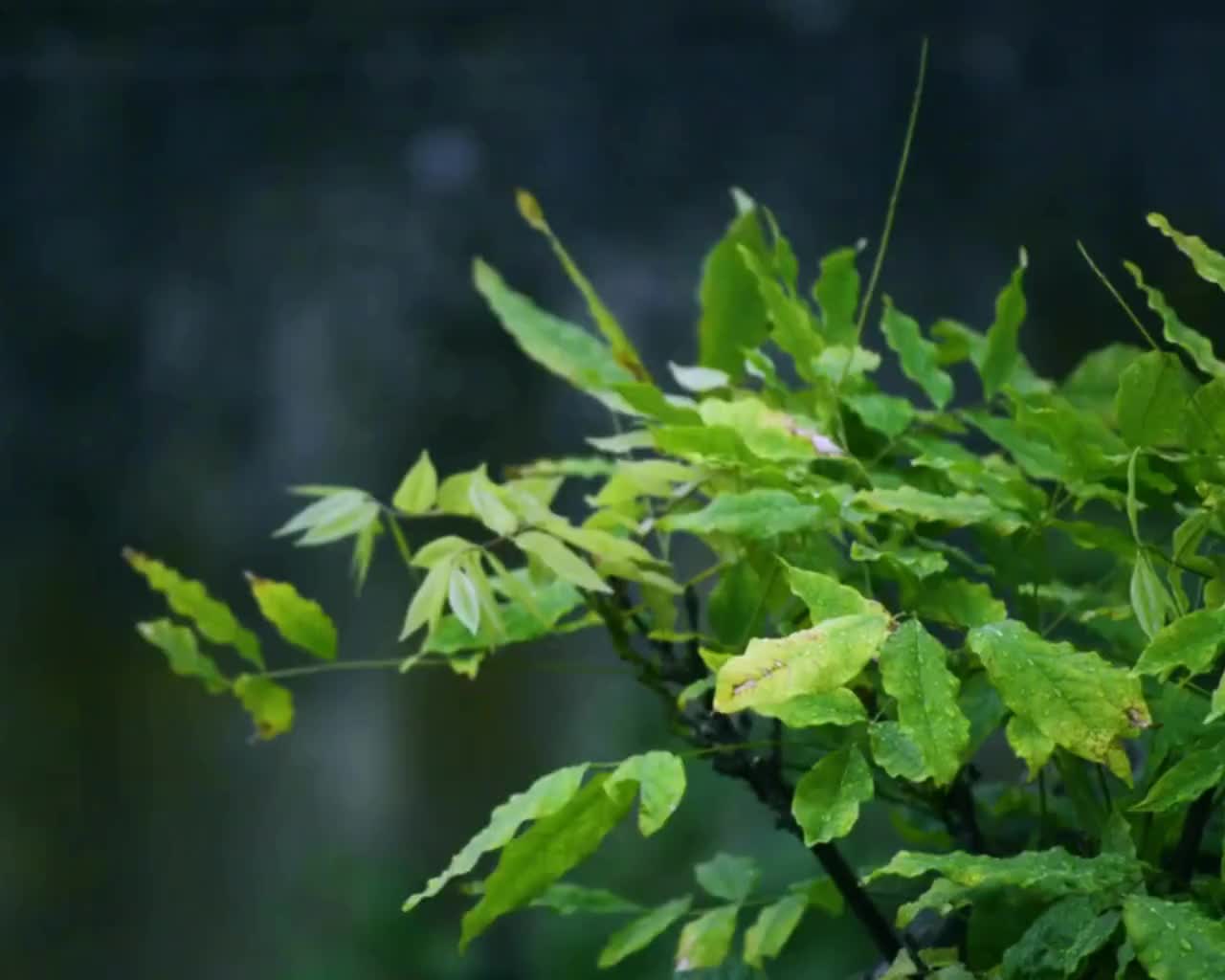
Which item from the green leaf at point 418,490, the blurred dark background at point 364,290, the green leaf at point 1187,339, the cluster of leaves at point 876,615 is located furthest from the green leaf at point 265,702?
the blurred dark background at point 364,290

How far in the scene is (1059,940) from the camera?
13.1 inches

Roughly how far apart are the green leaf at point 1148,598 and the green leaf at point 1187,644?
24 mm

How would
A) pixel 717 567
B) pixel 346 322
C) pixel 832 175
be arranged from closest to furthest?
pixel 717 567 → pixel 832 175 → pixel 346 322

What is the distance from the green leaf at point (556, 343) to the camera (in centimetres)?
50

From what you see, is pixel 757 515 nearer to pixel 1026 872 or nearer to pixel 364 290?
pixel 1026 872

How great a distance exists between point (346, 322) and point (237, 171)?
255 mm

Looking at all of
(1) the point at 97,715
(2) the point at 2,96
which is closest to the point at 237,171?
(2) the point at 2,96

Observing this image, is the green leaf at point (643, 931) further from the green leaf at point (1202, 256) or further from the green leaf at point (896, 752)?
the green leaf at point (1202, 256)

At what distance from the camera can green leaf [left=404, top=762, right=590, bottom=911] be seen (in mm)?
342

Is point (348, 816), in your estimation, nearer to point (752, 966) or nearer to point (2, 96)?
point (2, 96)

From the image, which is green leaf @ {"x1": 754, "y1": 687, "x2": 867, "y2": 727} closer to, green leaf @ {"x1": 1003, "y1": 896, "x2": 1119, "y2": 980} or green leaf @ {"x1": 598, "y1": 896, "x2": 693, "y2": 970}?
green leaf @ {"x1": 1003, "y1": 896, "x2": 1119, "y2": 980}

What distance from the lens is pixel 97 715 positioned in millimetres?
1655

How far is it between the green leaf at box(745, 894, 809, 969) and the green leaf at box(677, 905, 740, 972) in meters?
0.01

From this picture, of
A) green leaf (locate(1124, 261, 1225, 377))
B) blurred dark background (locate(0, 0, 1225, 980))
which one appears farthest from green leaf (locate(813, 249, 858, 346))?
blurred dark background (locate(0, 0, 1225, 980))
